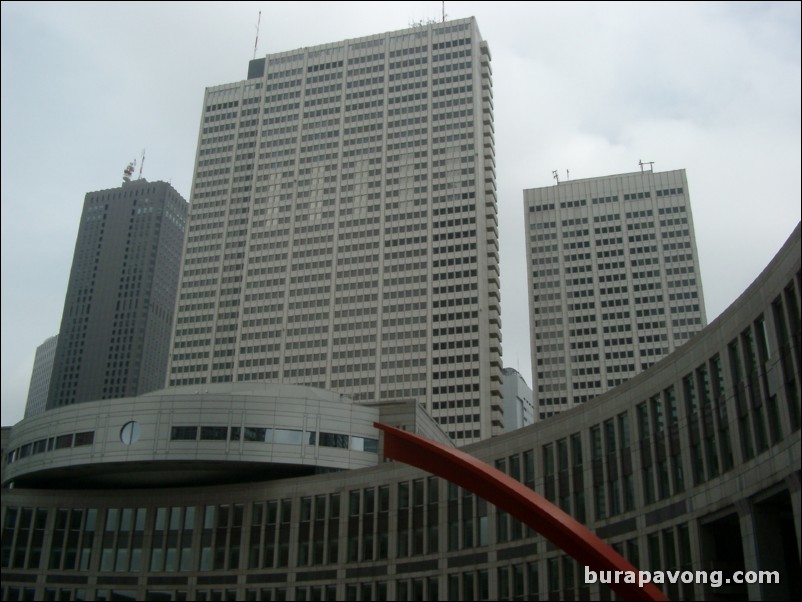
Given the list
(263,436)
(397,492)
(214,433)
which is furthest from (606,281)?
(397,492)

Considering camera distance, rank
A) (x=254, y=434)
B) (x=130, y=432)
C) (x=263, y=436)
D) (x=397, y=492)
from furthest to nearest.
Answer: (x=263, y=436), (x=254, y=434), (x=130, y=432), (x=397, y=492)

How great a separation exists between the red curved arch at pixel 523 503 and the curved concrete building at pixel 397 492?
7102 millimetres

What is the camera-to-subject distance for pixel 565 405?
170125 millimetres

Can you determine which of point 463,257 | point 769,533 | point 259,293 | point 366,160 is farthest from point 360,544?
point 366,160

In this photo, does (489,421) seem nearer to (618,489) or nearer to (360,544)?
(360,544)

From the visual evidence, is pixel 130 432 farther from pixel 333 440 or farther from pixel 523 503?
pixel 523 503

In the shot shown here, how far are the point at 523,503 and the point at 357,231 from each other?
141m

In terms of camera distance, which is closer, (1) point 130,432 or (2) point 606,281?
(1) point 130,432

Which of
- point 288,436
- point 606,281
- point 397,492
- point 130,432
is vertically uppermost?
point 606,281

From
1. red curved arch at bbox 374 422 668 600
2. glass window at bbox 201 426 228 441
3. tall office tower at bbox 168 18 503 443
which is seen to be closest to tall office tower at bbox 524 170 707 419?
tall office tower at bbox 168 18 503 443

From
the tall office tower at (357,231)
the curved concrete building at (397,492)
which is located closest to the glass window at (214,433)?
the curved concrete building at (397,492)

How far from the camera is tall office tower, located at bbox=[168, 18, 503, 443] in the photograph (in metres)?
159

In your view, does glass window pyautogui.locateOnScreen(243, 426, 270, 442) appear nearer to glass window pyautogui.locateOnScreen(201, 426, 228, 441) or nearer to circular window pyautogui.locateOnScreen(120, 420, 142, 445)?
glass window pyautogui.locateOnScreen(201, 426, 228, 441)

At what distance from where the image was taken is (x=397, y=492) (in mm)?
62969
